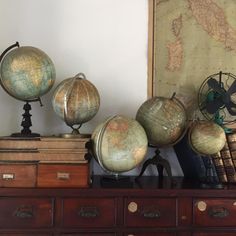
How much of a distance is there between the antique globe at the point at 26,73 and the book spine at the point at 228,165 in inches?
38.3

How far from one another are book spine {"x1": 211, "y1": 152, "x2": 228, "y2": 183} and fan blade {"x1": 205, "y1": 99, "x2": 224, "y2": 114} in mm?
247

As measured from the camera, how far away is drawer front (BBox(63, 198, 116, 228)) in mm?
1527

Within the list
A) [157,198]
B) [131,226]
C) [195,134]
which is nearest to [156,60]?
[195,134]

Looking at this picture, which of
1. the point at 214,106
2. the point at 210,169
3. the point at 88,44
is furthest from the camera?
the point at 88,44

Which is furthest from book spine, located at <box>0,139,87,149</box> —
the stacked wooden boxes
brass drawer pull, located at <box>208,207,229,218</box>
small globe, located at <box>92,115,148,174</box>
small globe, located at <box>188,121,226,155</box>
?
brass drawer pull, located at <box>208,207,229,218</box>

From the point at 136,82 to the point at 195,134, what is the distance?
0.53 meters

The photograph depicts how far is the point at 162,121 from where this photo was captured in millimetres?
1649

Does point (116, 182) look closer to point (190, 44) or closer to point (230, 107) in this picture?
point (230, 107)

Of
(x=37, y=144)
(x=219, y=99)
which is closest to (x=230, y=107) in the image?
(x=219, y=99)

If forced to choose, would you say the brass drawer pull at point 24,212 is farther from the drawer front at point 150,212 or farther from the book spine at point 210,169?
the book spine at point 210,169

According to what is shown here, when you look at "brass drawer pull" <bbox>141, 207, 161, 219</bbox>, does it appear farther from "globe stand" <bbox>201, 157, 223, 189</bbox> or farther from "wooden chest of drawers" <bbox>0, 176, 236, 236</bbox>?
"globe stand" <bbox>201, 157, 223, 189</bbox>

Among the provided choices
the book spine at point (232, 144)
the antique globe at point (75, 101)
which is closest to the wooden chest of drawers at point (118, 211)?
the book spine at point (232, 144)

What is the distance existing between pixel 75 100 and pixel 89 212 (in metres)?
0.52

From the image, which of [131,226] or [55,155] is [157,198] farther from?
[55,155]
